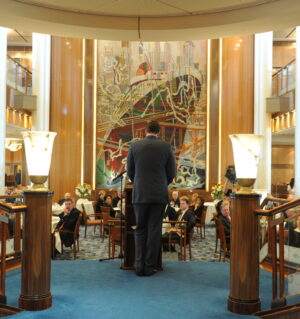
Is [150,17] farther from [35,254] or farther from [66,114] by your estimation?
[66,114]

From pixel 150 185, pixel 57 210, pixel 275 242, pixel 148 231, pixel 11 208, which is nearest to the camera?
pixel 11 208

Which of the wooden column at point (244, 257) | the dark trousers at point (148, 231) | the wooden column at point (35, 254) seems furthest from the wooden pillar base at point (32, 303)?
the wooden column at point (244, 257)

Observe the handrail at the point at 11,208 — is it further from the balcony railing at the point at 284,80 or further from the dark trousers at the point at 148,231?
the balcony railing at the point at 284,80

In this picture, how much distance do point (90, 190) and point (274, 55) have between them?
10688 mm

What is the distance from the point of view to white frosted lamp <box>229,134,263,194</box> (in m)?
4.12

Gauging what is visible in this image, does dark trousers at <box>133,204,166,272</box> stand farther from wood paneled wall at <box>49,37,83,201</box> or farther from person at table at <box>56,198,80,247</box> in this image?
wood paneled wall at <box>49,37,83,201</box>

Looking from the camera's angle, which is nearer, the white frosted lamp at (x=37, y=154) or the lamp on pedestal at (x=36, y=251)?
the lamp on pedestal at (x=36, y=251)

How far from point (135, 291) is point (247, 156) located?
5.81ft

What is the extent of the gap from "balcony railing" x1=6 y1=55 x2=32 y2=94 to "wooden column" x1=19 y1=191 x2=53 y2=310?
33.2 feet

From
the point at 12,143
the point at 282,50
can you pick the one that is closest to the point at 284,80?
the point at 282,50

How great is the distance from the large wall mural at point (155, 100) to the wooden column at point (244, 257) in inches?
397

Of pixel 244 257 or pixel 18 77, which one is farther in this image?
pixel 18 77

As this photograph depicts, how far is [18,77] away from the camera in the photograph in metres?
13.9

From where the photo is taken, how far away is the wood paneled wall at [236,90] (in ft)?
46.4
